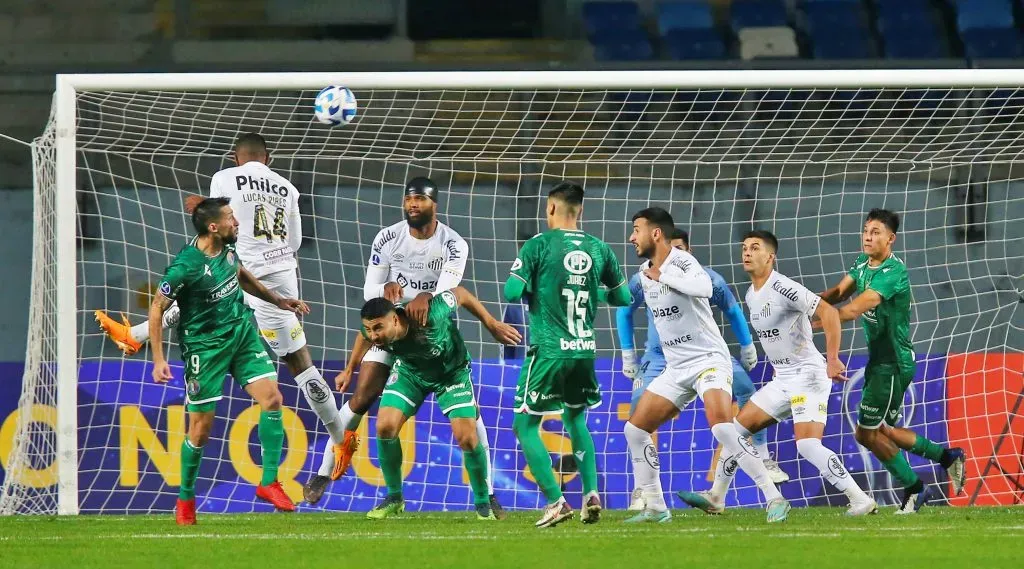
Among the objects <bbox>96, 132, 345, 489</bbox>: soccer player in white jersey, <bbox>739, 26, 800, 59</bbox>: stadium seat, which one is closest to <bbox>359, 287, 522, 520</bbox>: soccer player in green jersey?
<bbox>96, 132, 345, 489</bbox>: soccer player in white jersey

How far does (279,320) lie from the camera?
10.2 meters

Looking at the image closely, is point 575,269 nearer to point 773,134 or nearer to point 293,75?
point 293,75

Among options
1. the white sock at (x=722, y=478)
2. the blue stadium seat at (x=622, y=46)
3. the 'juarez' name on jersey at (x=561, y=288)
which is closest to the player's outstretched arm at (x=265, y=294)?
the 'juarez' name on jersey at (x=561, y=288)

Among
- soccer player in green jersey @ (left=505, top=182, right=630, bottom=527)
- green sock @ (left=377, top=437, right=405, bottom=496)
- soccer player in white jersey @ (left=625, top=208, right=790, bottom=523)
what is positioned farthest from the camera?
green sock @ (left=377, top=437, right=405, bottom=496)

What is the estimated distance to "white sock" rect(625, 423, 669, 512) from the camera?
9.01m

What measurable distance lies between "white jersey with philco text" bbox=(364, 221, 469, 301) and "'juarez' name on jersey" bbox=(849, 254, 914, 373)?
2628mm

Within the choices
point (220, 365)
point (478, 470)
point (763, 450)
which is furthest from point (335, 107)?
point (763, 450)

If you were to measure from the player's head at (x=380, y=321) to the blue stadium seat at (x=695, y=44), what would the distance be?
29.3 ft

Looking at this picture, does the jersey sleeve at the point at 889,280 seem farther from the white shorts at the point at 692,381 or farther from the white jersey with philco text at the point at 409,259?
the white jersey with philco text at the point at 409,259

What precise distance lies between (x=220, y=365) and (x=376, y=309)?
1.01 meters

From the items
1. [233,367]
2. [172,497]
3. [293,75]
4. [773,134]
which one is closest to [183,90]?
[293,75]

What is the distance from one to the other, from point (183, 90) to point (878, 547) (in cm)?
594

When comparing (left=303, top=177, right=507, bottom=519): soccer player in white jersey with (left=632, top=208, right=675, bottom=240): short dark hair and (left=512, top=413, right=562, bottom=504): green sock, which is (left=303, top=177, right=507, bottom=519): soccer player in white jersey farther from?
(left=512, top=413, right=562, bottom=504): green sock

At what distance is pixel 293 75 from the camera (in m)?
10.5
